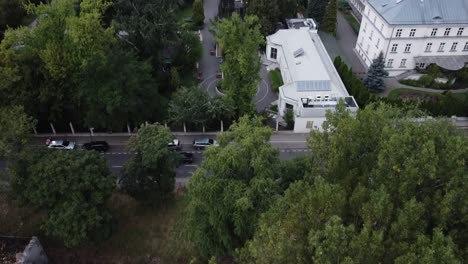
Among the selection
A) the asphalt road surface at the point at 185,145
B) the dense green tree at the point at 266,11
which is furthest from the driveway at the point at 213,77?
the asphalt road surface at the point at 185,145

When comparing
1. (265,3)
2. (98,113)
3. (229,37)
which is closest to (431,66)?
(265,3)

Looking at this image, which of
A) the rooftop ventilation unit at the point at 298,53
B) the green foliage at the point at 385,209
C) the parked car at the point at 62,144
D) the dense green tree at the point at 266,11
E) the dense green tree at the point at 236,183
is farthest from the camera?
the dense green tree at the point at 266,11

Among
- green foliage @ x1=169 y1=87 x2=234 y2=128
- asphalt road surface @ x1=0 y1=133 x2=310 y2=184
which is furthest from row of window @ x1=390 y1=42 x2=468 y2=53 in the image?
green foliage @ x1=169 y1=87 x2=234 y2=128

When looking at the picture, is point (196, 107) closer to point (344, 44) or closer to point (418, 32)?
point (418, 32)

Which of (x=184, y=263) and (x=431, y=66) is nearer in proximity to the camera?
(x=184, y=263)

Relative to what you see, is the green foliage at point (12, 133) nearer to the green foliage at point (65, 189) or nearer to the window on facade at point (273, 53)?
the green foliage at point (65, 189)

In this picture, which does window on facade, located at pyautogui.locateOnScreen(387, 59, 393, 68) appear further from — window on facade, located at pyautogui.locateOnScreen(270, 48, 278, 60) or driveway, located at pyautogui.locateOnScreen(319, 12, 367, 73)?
window on facade, located at pyautogui.locateOnScreen(270, 48, 278, 60)

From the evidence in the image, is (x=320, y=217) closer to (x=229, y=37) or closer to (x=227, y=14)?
(x=229, y=37)
